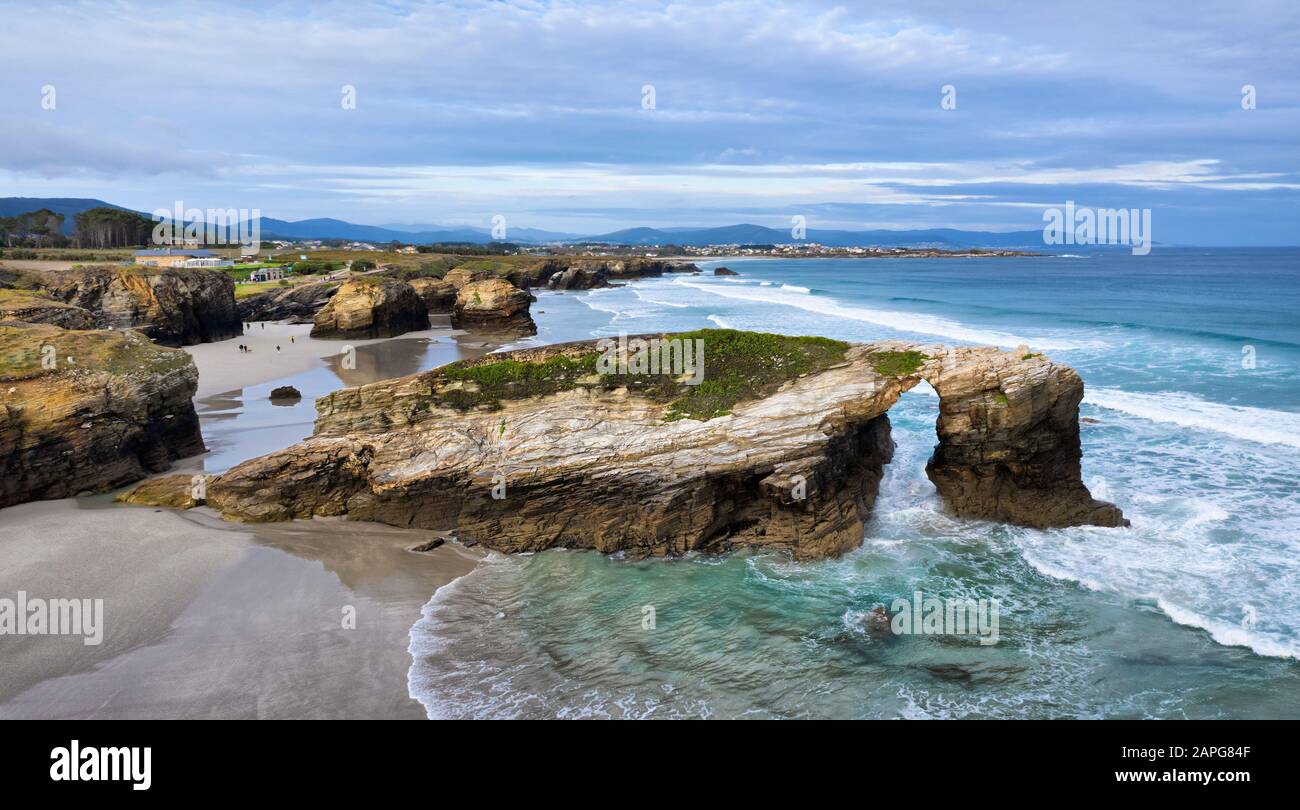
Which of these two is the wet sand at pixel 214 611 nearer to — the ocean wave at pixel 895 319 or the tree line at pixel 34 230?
the ocean wave at pixel 895 319

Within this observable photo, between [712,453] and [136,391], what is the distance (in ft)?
48.5

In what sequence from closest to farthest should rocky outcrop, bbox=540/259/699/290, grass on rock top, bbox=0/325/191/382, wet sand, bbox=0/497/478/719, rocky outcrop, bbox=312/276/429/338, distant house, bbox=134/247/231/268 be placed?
wet sand, bbox=0/497/478/719 → grass on rock top, bbox=0/325/191/382 → rocky outcrop, bbox=312/276/429/338 → distant house, bbox=134/247/231/268 → rocky outcrop, bbox=540/259/699/290

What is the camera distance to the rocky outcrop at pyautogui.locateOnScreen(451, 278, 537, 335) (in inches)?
2018

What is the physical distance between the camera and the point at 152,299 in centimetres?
4188

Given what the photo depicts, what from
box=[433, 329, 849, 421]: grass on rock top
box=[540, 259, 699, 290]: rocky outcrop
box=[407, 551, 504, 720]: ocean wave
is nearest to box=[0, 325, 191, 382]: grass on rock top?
box=[433, 329, 849, 421]: grass on rock top

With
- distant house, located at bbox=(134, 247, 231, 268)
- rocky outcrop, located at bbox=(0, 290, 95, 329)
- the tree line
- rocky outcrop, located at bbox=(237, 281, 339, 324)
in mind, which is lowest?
rocky outcrop, located at bbox=(0, 290, 95, 329)

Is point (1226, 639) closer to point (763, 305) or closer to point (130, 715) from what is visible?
point (130, 715)

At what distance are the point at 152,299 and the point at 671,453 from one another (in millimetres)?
38954

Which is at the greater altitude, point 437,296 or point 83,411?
point 437,296

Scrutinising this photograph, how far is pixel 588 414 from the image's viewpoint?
16328mm

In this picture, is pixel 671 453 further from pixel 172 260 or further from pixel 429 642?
pixel 172 260

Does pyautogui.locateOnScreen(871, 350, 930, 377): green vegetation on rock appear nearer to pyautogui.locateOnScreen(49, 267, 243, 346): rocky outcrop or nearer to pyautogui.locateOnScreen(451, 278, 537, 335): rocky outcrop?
pyautogui.locateOnScreen(451, 278, 537, 335): rocky outcrop

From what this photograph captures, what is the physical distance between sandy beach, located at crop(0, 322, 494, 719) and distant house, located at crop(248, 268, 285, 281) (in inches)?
2463

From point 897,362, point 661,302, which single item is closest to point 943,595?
point 897,362
